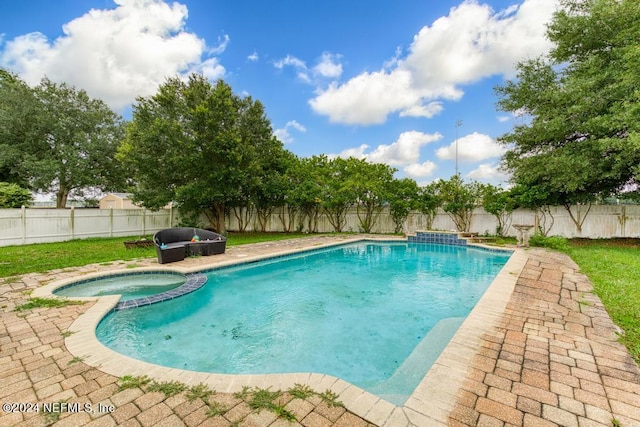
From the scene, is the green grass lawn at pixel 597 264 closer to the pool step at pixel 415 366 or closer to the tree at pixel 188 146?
the pool step at pixel 415 366

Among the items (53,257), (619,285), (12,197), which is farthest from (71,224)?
(619,285)

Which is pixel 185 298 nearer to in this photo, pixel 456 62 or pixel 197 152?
pixel 197 152

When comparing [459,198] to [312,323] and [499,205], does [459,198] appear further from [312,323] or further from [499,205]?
[312,323]

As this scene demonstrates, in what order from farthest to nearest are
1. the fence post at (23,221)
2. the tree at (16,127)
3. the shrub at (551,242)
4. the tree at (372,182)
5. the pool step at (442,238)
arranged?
the tree at (16,127), the tree at (372,182), the pool step at (442,238), the fence post at (23,221), the shrub at (551,242)

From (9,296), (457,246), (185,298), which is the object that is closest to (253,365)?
(185,298)

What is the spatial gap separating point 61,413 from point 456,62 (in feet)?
44.0

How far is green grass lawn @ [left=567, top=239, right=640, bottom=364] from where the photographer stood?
3303 millimetres

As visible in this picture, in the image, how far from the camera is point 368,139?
56.9 ft

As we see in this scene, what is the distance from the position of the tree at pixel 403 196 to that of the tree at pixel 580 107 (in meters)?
4.66

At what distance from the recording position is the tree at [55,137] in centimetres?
1595

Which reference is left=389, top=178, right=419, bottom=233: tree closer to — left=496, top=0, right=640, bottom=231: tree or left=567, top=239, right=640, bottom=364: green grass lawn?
left=496, top=0, right=640, bottom=231: tree

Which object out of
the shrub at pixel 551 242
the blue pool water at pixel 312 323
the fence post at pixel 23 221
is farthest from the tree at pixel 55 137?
the shrub at pixel 551 242

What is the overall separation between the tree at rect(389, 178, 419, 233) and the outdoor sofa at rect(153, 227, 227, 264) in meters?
9.64

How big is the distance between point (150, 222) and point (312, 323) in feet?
47.5
